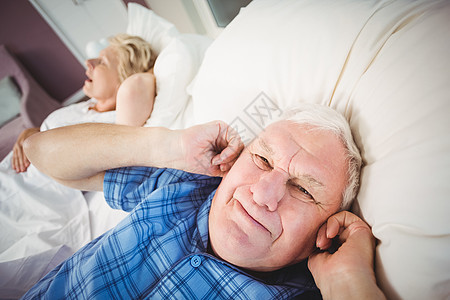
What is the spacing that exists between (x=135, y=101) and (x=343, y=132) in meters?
1.10

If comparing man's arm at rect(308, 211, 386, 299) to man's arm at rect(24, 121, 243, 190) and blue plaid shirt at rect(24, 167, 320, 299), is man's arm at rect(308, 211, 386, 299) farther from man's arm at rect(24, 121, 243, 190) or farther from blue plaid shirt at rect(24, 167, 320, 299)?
man's arm at rect(24, 121, 243, 190)

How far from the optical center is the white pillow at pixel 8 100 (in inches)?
102

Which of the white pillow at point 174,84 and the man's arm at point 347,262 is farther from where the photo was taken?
the white pillow at point 174,84

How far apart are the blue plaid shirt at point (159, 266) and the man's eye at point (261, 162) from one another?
285mm

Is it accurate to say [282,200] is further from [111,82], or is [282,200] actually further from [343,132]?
[111,82]

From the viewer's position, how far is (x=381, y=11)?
66 cm

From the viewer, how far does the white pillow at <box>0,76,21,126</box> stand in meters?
2.58

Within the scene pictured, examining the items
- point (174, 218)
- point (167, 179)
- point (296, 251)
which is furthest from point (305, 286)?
point (167, 179)

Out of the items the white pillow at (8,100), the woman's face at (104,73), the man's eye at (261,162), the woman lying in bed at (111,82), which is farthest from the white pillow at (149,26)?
the white pillow at (8,100)

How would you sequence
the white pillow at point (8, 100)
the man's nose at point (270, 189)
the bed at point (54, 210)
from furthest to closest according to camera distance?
the white pillow at point (8, 100), the bed at point (54, 210), the man's nose at point (270, 189)

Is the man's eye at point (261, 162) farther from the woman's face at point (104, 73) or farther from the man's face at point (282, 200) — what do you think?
the woman's face at point (104, 73)

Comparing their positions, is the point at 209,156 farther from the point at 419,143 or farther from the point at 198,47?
the point at 198,47

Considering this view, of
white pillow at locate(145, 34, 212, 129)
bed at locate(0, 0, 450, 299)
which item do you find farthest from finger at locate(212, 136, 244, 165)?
white pillow at locate(145, 34, 212, 129)

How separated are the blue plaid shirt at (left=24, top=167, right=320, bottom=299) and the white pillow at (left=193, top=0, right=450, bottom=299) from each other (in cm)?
34
